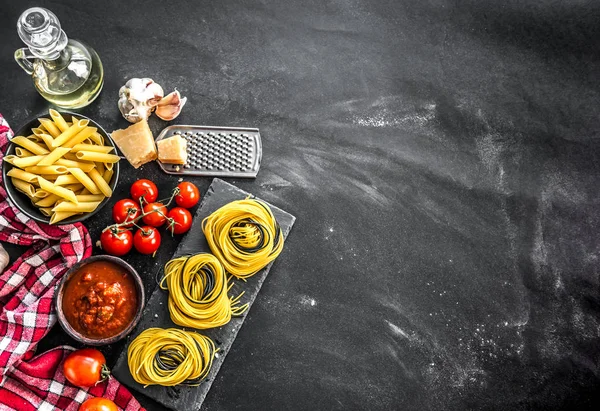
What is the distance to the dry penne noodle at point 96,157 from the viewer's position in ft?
9.19

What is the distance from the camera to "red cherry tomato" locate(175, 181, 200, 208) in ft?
10.1

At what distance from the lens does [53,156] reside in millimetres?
2783

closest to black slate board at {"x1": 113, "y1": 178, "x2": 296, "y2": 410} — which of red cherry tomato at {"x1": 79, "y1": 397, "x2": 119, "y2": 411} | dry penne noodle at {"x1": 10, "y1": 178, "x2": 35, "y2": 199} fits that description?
red cherry tomato at {"x1": 79, "y1": 397, "x2": 119, "y2": 411}

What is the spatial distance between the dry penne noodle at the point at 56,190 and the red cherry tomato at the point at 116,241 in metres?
A: 0.31

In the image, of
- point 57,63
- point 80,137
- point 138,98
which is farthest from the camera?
point 138,98

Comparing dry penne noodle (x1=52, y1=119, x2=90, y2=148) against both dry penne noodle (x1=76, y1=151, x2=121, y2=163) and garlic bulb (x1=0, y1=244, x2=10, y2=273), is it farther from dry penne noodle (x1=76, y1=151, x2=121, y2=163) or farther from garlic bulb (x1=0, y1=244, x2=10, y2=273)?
garlic bulb (x1=0, y1=244, x2=10, y2=273)

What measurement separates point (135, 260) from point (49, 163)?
2.19 ft

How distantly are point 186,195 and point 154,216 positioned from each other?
188 millimetres

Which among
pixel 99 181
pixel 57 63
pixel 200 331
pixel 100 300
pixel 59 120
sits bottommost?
pixel 200 331

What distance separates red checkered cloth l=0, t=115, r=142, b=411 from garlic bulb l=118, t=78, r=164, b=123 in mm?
580

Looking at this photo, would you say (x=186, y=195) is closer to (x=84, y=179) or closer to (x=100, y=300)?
(x=84, y=179)

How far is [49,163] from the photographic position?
278 cm

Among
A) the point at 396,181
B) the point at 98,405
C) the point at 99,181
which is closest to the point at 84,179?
the point at 99,181

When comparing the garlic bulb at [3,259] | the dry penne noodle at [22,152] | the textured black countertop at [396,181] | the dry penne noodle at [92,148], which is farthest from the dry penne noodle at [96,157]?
the garlic bulb at [3,259]
